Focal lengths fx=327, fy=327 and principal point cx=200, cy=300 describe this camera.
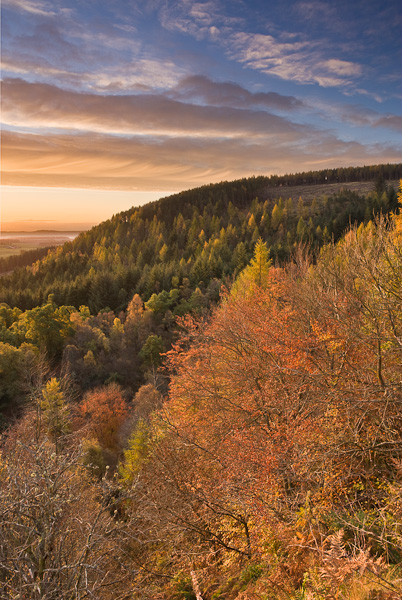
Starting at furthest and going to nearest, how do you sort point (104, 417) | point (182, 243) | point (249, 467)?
point (182, 243), point (104, 417), point (249, 467)

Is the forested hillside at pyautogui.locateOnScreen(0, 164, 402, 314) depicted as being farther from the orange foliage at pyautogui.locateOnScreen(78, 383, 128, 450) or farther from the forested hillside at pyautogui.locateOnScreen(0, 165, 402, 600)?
the orange foliage at pyautogui.locateOnScreen(78, 383, 128, 450)

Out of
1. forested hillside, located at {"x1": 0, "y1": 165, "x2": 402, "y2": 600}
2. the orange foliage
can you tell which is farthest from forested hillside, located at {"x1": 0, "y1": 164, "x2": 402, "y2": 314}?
the orange foliage

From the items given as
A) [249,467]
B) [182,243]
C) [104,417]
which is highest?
[182,243]

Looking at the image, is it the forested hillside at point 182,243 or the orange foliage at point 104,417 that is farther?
the forested hillside at point 182,243

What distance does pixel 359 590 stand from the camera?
521cm

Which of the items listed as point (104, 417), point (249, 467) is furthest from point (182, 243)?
point (249, 467)

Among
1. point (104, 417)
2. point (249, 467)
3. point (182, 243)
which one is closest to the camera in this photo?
point (249, 467)

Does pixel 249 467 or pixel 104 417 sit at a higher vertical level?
pixel 249 467

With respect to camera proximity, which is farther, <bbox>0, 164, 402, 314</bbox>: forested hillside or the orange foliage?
<bbox>0, 164, 402, 314</bbox>: forested hillside

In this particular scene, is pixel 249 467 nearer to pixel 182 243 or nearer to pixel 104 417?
pixel 104 417

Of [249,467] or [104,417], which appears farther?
[104,417]

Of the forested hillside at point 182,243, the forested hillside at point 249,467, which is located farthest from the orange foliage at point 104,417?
the forested hillside at point 182,243

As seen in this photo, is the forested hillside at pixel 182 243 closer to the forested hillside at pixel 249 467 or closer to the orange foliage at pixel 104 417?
the forested hillside at pixel 249 467

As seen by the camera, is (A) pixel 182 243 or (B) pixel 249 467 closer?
(B) pixel 249 467
